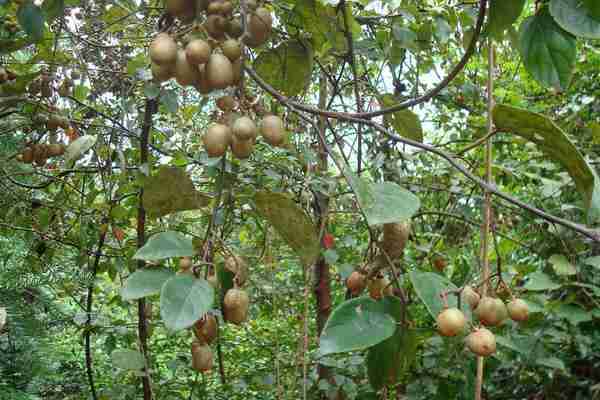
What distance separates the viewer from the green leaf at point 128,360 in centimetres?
94

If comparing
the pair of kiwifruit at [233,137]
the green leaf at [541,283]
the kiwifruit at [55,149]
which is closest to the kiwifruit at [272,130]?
the pair of kiwifruit at [233,137]

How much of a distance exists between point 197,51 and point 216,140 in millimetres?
75

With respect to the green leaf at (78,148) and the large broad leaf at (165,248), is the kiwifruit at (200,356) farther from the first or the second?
the green leaf at (78,148)

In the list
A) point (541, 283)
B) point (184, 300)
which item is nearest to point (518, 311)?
point (184, 300)

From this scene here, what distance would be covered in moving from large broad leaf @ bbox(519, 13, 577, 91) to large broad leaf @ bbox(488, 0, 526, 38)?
3 cm

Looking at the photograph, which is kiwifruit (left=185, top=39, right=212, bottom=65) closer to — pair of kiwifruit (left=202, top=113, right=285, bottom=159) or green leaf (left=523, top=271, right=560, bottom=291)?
pair of kiwifruit (left=202, top=113, right=285, bottom=159)

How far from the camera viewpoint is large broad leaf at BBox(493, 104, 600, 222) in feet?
1.43

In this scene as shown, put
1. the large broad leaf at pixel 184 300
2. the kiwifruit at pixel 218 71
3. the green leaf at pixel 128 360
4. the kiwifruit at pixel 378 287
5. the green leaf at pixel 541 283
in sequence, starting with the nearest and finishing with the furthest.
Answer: the large broad leaf at pixel 184 300 < the kiwifruit at pixel 218 71 < the kiwifruit at pixel 378 287 < the green leaf at pixel 128 360 < the green leaf at pixel 541 283

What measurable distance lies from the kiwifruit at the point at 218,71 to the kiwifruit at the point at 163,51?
0.03 metres

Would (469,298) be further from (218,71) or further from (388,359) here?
(218,71)

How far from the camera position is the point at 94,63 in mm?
1707

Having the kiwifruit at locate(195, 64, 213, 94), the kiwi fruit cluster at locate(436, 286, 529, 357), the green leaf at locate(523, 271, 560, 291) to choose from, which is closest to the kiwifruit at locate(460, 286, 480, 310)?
the kiwi fruit cluster at locate(436, 286, 529, 357)

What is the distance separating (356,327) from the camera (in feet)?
1.56

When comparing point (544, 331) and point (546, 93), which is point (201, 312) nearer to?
point (544, 331)
